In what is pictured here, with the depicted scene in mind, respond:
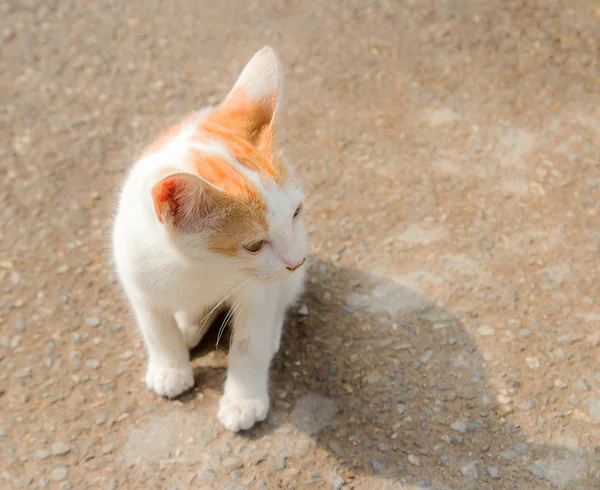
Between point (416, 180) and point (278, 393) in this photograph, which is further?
point (416, 180)

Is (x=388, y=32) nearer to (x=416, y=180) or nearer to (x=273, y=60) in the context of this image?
(x=416, y=180)

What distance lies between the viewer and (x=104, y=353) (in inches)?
102

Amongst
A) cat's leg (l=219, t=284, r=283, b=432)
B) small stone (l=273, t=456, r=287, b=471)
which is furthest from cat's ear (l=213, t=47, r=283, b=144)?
small stone (l=273, t=456, r=287, b=471)

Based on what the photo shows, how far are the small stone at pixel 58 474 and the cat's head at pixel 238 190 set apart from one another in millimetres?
945

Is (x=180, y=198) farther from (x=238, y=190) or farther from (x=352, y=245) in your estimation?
(x=352, y=245)

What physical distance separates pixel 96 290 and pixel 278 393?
0.92 metres

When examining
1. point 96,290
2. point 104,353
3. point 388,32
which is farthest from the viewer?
point 388,32

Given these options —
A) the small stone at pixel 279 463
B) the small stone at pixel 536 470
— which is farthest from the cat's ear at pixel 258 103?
the small stone at pixel 536 470

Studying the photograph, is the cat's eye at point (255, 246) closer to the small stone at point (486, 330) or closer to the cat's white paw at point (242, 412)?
the cat's white paw at point (242, 412)

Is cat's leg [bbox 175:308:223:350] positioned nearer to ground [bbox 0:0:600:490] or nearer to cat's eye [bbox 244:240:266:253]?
ground [bbox 0:0:600:490]

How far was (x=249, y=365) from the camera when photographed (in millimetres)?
2281

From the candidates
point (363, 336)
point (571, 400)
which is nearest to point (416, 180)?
point (363, 336)

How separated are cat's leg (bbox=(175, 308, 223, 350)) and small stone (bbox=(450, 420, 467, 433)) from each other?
3.04 ft

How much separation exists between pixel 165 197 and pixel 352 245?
1443 millimetres
